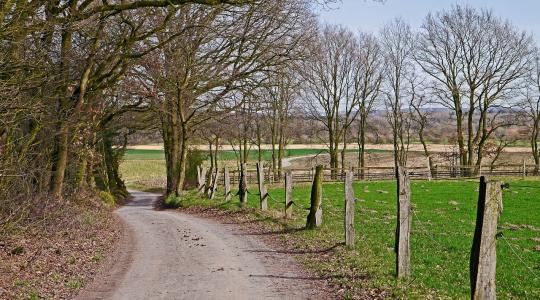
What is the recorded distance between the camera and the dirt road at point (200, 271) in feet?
31.7

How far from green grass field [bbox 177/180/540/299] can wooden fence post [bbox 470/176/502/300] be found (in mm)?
421

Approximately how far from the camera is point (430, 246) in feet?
47.9

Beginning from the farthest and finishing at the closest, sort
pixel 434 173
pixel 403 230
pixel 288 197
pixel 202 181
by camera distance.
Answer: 1. pixel 434 173
2. pixel 202 181
3. pixel 288 197
4. pixel 403 230

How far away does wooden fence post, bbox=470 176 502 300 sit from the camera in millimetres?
7355

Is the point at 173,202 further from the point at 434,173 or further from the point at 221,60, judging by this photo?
the point at 434,173

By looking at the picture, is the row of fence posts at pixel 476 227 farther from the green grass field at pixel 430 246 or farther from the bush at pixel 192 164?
the bush at pixel 192 164

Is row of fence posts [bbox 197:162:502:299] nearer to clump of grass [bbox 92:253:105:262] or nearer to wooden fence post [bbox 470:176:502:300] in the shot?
wooden fence post [bbox 470:176:502:300]

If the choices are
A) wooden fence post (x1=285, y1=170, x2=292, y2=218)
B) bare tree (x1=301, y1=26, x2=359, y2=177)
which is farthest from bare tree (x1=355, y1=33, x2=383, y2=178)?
wooden fence post (x1=285, y1=170, x2=292, y2=218)

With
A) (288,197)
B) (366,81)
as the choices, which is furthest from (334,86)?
(288,197)

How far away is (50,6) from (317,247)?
929 centimetres

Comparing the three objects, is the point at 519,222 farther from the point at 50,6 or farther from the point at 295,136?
the point at 295,136

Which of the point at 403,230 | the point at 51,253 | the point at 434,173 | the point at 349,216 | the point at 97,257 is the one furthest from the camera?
the point at 434,173

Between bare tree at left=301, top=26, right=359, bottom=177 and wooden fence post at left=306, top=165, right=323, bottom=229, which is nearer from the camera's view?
wooden fence post at left=306, top=165, right=323, bottom=229

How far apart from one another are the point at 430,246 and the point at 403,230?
4628 mm
